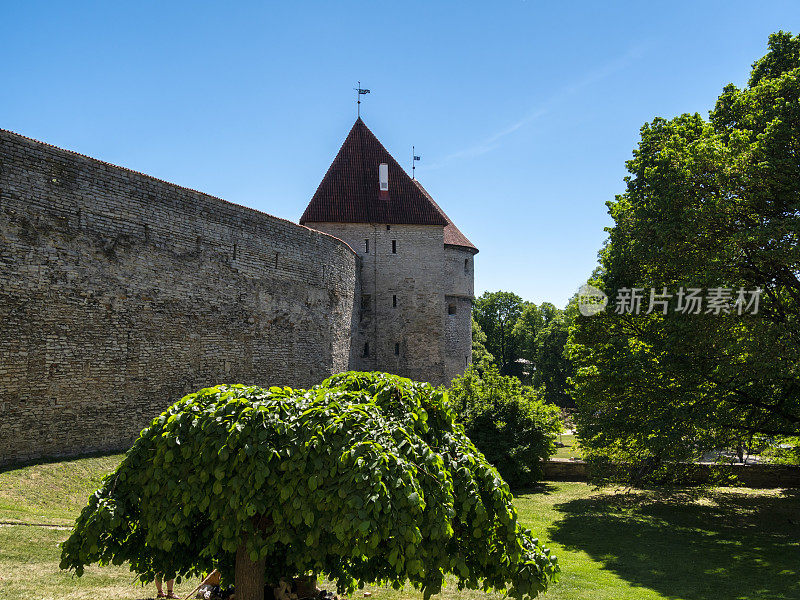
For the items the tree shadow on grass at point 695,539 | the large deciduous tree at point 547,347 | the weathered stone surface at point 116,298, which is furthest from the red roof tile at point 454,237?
the tree shadow on grass at point 695,539

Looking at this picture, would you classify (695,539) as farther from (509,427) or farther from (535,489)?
(509,427)

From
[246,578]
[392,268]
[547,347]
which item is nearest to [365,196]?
[392,268]

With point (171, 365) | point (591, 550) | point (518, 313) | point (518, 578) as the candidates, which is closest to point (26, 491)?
point (171, 365)

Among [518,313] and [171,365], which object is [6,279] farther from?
[518,313]

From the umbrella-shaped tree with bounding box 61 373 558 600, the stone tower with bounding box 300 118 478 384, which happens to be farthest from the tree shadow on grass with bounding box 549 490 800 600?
the stone tower with bounding box 300 118 478 384

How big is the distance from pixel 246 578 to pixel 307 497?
1.30m

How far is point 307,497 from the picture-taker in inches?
187

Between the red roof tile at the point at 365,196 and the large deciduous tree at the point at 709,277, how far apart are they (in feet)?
51.2

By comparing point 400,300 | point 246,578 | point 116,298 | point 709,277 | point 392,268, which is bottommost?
point 246,578

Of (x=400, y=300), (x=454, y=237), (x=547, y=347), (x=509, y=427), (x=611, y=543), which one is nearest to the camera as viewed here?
(x=611, y=543)

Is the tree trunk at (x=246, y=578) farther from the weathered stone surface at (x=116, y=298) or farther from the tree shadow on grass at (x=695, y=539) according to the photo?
the weathered stone surface at (x=116, y=298)

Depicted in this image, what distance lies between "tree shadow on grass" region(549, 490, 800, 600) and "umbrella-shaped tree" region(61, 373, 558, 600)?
17.6 ft

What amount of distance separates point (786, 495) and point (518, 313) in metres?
44.4

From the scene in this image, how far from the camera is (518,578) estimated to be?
5.14 m
